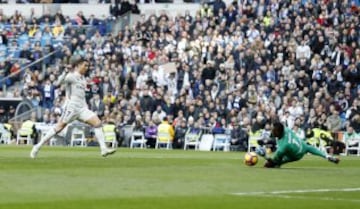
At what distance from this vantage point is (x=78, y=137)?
158 feet

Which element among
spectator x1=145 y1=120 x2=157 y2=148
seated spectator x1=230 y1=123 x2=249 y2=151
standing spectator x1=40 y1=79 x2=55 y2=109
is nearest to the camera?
seated spectator x1=230 y1=123 x2=249 y2=151

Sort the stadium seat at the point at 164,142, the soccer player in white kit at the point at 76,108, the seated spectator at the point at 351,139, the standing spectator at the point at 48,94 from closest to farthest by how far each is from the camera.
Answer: the soccer player in white kit at the point at 76,108, the seated spectator at the point at 351,139, the stadium seat at the point at 164,142, the standing spectator at the point at 48,94

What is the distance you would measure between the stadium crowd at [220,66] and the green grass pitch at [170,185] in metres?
16.2

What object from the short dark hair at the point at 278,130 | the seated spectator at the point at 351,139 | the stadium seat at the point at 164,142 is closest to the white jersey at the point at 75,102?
the short dark hair at the point at 278,130

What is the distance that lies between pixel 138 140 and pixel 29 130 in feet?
16.3

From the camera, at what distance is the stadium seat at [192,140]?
149 ft

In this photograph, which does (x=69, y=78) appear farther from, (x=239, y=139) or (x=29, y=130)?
(x=29, y=130)

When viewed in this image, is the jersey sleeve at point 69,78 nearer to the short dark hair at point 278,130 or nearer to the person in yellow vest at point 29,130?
the short dark hair at point 278,130

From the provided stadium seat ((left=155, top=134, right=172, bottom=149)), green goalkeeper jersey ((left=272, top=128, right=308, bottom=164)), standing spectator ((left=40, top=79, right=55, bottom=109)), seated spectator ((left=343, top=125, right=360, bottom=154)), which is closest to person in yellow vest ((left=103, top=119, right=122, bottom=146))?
stadium seat ((left=155, top=134, right=172, bottom=149))

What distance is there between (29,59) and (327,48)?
49.4 feet

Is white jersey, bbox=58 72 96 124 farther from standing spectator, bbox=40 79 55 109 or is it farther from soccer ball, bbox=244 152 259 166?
standing spectator, bbox=40 79 55 109

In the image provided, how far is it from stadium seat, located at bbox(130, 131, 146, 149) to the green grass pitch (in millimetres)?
17954

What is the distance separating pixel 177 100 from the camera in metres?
47.6

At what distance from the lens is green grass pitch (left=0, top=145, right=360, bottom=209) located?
16703 mm
